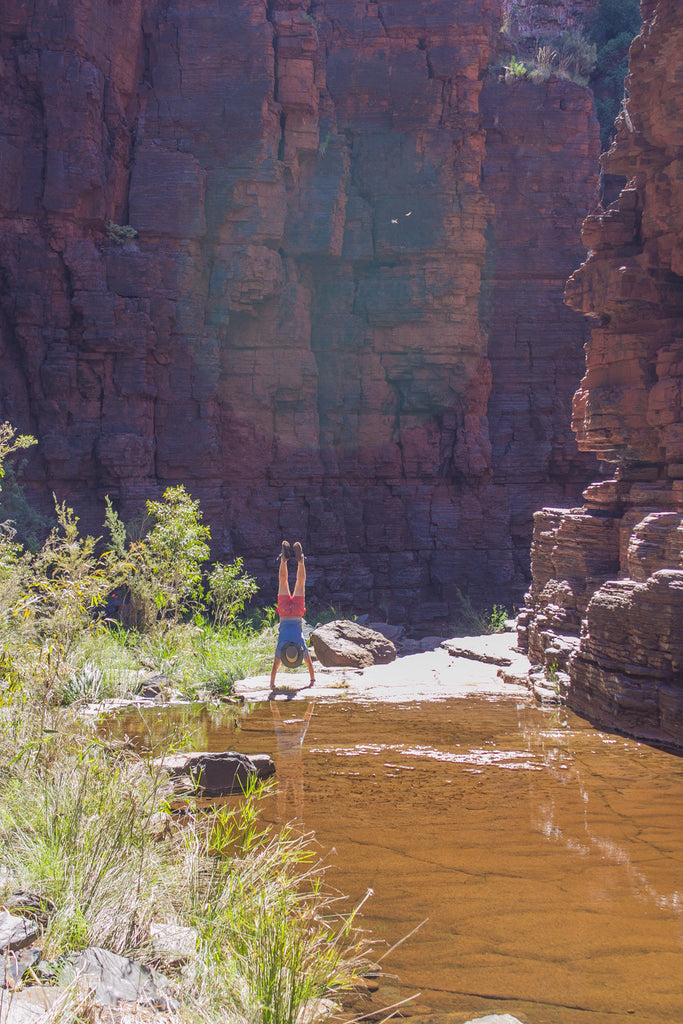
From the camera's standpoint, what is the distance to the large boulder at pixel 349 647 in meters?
11.3

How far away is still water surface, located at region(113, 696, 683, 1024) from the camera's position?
348 centimetres

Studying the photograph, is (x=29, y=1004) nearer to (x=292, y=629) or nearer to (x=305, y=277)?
(x=292, y=629)

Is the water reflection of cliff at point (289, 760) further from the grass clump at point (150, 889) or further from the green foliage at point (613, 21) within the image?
the green foliage at point (613, 21)

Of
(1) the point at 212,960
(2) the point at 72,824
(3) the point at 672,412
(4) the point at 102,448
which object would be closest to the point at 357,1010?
(1) the point at 212,960

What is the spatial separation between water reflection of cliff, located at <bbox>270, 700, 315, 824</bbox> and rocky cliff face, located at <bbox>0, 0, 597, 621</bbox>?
1148 cm

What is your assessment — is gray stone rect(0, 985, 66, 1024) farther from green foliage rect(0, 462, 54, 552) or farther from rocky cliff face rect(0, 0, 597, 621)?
rocky cliff face rect(0, 0, 597, 621)

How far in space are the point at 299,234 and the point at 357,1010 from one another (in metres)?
19.5

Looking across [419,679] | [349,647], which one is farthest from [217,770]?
[349,647]

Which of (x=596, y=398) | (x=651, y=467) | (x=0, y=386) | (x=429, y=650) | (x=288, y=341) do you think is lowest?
(x=429, y=650)

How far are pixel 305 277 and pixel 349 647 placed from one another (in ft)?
41.5

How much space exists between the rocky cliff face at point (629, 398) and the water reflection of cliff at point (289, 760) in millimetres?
2801

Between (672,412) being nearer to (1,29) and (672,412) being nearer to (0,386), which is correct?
(0,386)

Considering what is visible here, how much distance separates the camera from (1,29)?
738 inches

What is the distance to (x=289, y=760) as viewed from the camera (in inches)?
263
